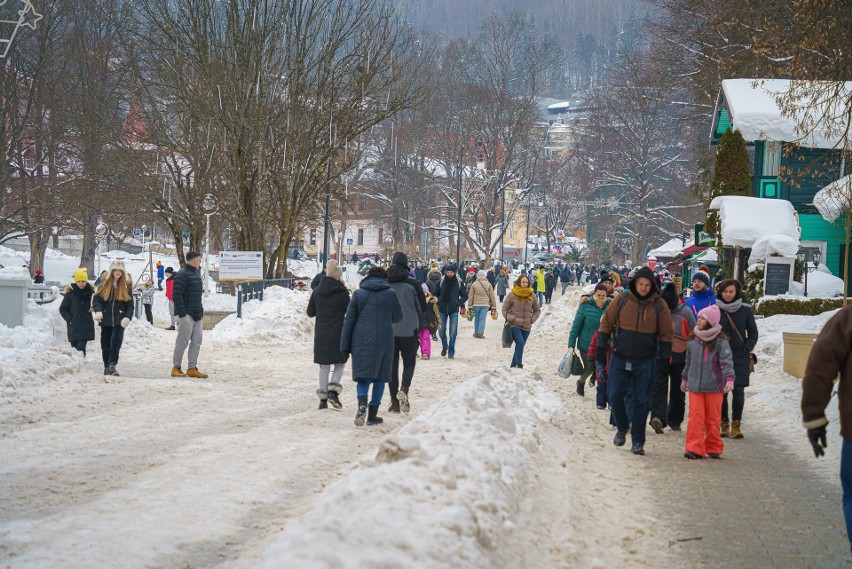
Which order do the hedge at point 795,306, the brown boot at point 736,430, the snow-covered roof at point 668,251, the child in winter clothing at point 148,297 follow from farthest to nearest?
1. the snow-covered roof at point 668,251
2. the child in winter clothing at point 148,297
3. the hedge at point 795,306
4. the brown boot at point 736,430

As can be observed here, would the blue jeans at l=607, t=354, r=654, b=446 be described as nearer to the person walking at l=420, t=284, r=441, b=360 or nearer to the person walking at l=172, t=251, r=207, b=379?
the person walking at l=172, t=251, r=207, b=379

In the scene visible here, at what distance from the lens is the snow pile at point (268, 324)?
23031mm

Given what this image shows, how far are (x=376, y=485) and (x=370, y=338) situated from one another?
5405mm

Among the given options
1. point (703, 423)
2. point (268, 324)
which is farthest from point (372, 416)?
point (268, 324)

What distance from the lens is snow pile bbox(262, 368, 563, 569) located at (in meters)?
4.85

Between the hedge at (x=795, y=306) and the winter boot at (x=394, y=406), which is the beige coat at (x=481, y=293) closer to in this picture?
the hedge at (x=795, y=306)

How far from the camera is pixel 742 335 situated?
11406 mm

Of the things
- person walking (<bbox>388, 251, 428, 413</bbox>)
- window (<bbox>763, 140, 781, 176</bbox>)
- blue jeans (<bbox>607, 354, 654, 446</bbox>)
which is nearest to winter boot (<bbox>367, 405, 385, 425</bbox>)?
person walking (<bbox>388, 251, 428, 413</bbox>)

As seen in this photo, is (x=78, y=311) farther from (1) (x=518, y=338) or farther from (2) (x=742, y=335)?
(2) (x=742, y=335)

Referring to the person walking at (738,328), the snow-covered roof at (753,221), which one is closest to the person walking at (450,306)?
Answer: the snow-covered roof at (753,221)

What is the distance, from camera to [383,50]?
40750 millimetres

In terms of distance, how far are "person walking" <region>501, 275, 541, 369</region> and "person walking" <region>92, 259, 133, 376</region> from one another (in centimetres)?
573

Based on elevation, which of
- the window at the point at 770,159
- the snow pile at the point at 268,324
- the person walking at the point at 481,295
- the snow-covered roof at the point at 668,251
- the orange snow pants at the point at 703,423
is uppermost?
the window at the point at 770,159

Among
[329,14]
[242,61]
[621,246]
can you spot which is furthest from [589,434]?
[621,246]
